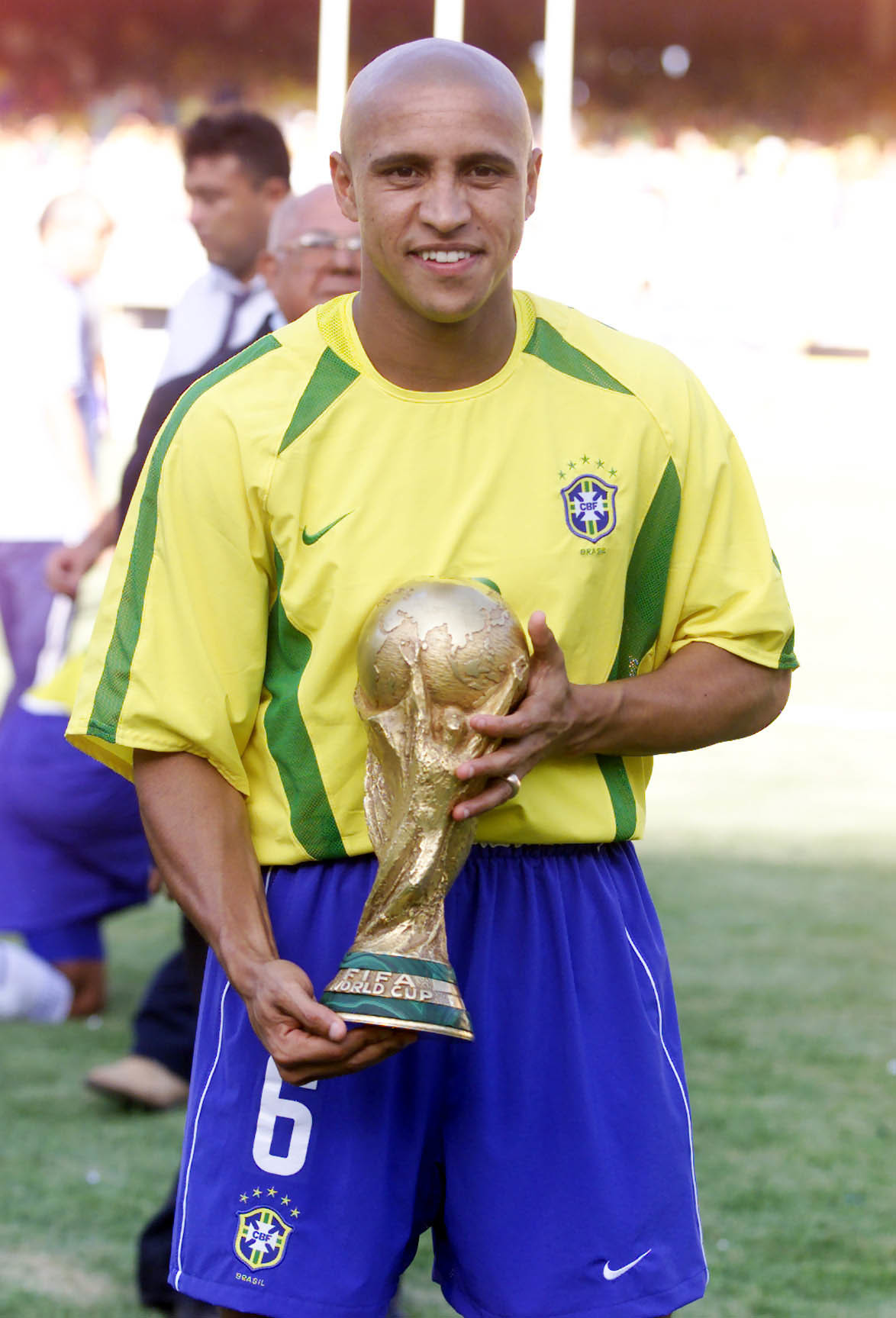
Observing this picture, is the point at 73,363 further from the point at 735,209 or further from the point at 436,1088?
the point at 735,209

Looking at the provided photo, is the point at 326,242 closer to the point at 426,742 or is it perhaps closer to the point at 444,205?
the point at 444,205

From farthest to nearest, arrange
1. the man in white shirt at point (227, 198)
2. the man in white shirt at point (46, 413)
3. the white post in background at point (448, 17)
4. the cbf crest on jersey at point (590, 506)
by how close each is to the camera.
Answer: the white post in background at point (448, 17) → the man in white shirt at point (46, 413) → the man in white shirt at point (227, 198) → the cbf crest on jersey at point (590, 506)

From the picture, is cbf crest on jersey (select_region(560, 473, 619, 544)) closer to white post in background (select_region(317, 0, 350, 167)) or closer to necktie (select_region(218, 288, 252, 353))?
necktie (select_region(218, 288, 252, 353))

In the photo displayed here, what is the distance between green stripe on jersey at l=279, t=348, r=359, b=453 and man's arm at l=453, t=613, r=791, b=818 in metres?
0.34

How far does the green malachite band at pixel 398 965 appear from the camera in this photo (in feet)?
5.62

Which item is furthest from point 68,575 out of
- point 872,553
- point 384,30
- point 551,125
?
point 384,30

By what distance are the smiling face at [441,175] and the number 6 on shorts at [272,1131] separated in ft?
2.80

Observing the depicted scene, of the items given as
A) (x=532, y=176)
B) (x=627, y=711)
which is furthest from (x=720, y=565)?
(x=532, y=176)

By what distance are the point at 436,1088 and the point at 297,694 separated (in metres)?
0.46

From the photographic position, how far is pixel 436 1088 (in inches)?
76.2

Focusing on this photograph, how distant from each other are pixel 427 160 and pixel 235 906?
79cm

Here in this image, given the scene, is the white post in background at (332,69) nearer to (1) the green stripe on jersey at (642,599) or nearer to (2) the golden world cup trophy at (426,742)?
(1) the green stripe on jersey at (642,599)

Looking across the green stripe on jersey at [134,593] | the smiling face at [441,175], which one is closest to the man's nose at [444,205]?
the smiling face at [441,175]

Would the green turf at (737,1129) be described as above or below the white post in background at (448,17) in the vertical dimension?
below
